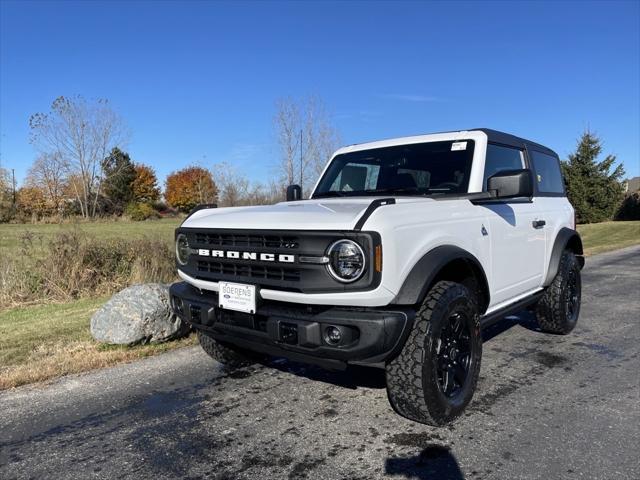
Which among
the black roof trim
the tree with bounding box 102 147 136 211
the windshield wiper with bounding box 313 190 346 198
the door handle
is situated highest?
the tree with bounding box 102 147 136 211

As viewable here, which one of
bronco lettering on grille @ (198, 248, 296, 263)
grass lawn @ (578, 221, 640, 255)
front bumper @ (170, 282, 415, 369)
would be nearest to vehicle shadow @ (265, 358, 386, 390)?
front bumper @ (170, 282, 415, 369)

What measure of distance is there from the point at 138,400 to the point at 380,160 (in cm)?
291

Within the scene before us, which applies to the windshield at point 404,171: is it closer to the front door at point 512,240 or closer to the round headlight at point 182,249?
the front door at point 512,240

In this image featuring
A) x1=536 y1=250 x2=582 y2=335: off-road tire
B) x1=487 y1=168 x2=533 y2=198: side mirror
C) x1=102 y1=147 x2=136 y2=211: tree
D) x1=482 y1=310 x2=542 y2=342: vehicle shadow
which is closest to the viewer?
x1=487 y1=168 x2=533 y2=198: side mirror

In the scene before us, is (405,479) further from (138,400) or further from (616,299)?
(616,299)

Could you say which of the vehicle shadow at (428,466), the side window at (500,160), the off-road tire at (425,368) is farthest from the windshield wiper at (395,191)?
Result: the vehicle shadow at (428,466)

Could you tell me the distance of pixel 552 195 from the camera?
555 cm

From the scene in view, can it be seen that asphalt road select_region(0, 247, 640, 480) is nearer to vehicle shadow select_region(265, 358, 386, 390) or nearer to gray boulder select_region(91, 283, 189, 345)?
vehicle shadow select_region(265, 358, 386, 390)

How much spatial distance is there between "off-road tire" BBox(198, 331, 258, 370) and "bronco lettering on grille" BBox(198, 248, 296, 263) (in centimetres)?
100

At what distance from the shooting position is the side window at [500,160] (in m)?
4.22

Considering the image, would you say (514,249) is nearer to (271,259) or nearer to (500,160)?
(500,160)

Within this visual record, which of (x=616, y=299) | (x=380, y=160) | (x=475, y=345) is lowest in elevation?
(x=616, y=299)

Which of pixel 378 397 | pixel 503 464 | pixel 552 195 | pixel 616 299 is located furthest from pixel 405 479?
pixel 616 299

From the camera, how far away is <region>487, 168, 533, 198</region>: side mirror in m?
3.64
